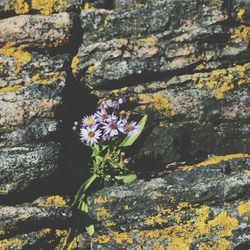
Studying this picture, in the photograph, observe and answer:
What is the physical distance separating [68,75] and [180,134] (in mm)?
1036

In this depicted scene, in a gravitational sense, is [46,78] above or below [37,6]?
below

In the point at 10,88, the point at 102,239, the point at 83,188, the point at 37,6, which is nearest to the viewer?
the point at 102,239

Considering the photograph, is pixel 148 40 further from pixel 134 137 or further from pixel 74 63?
pixel 134 137

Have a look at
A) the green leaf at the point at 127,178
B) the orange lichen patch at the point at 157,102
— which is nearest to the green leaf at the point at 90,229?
the green leaf at the point at 127,178

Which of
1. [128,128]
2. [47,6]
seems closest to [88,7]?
[47,6]

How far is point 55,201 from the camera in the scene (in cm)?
349

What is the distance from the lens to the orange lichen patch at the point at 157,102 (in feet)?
12.5

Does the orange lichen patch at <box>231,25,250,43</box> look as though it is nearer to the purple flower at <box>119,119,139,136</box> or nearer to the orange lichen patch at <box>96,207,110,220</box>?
the purple flower at <box>119,119,139,136</box>

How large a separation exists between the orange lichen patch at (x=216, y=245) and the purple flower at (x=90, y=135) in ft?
3.83

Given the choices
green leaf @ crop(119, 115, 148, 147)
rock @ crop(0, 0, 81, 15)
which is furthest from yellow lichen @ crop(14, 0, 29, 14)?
green leaf @ crop(119, 115, 148, 147)

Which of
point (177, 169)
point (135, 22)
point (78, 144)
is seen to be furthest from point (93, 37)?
point (177, 169)

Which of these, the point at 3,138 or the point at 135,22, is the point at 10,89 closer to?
the point at 3,138

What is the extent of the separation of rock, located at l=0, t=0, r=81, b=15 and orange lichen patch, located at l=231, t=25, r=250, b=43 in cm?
132

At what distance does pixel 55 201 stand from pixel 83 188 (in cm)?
30
